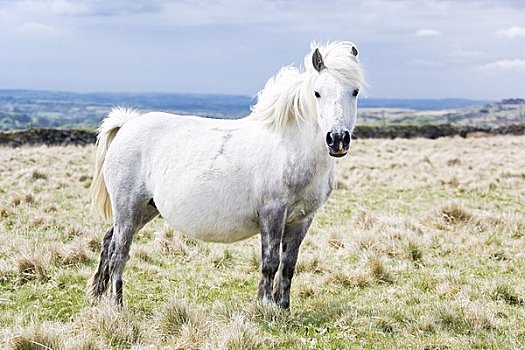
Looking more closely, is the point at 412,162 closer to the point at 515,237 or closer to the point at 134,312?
the point at 515,237

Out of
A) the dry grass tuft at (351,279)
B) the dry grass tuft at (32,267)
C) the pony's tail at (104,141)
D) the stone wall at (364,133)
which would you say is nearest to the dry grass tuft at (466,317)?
the dry grass tuft at (351,279)

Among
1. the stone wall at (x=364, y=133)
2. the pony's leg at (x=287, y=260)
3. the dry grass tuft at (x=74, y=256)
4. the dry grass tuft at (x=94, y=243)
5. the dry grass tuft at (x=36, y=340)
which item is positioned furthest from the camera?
the stone wall at (x=364, y=133)

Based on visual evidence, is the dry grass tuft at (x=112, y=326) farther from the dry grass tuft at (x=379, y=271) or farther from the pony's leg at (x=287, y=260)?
the dry grass tuft at (x=379, y=271)

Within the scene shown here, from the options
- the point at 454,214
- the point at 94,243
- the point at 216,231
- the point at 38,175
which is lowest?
the point at 38,175

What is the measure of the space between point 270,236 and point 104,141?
2295 millimetres

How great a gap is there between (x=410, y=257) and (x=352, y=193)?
234 inches

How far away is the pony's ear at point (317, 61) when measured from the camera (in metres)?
4.59

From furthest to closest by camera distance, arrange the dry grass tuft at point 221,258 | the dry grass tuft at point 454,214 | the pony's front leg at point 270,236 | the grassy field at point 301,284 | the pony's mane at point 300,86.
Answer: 1. the dry grass tuft at point 454,214
2. the dry grass tuft at point 221,258
3. the pony's front leg at point 270,236
4. the pony's mane at point 300,86
5. the grassy field at point 301,284

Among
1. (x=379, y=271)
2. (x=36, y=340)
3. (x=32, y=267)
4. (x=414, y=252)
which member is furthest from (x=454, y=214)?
(x=36, y=340)

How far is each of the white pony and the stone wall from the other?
78.3 ft

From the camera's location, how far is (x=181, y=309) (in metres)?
4.62

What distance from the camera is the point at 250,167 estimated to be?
194 inches

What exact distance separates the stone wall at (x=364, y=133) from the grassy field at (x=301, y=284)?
18083 mm

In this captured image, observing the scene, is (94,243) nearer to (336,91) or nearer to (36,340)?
(36,340)
